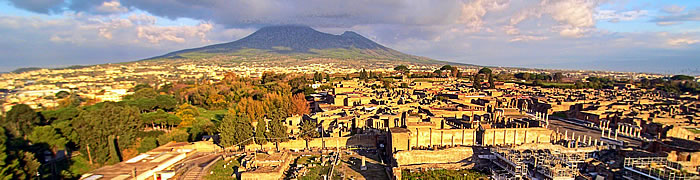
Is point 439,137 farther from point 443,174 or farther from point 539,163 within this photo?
point 539,163

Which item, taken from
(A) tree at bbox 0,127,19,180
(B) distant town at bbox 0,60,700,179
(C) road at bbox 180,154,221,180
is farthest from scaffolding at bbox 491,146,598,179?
(A) tree at bbox 0,127,19,180

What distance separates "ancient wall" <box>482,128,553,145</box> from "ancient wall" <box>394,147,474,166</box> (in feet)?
11.3

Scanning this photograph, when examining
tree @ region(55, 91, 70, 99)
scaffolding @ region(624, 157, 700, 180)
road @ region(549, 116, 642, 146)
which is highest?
tree @ region(55, 91, 70, 99)

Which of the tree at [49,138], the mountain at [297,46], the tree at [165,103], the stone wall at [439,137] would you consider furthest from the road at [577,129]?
the mountain at [297,46]

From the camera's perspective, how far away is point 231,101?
145 feet

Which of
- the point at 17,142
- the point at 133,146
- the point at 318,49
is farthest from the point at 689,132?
the point at 318,49

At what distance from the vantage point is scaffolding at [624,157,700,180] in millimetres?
12734

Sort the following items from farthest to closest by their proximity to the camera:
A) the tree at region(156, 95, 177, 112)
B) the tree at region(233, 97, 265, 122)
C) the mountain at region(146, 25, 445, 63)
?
the mountain at region(146, 25, 445, 63)
the tree at region(156, 95, 177, 112)
the tree at region(233, 97, 265, 122)

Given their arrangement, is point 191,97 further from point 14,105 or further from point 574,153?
point 574,153

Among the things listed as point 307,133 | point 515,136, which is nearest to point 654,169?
point 515,136

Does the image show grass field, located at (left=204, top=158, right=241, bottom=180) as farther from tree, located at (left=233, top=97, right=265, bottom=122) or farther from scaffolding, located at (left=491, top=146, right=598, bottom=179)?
scaffolding, located at (left=491, top=146, right=598, bottom=179)

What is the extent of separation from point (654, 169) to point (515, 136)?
7.19 meters

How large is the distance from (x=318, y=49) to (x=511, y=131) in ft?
401

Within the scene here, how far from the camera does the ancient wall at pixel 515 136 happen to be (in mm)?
19812
